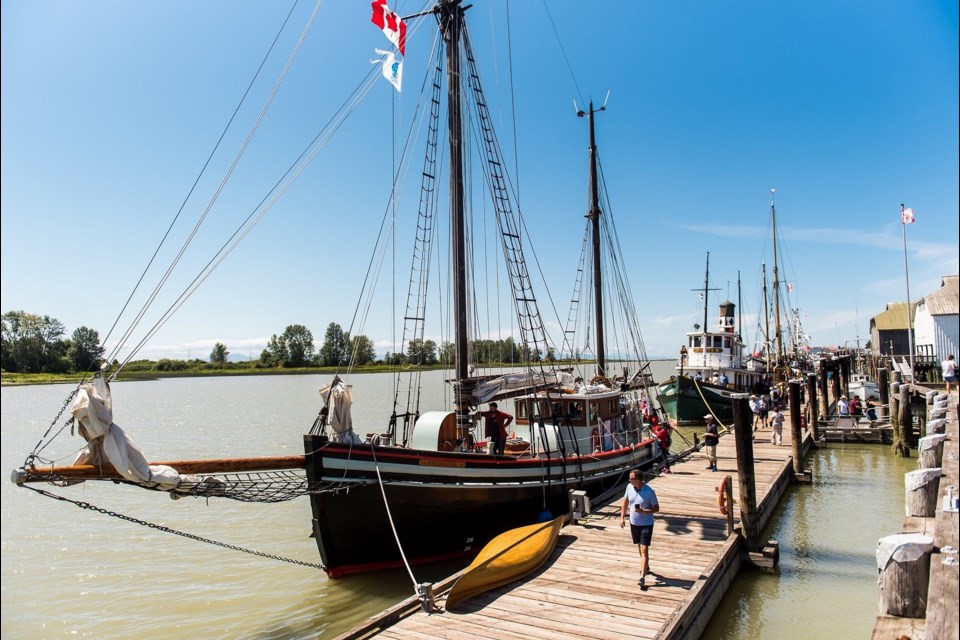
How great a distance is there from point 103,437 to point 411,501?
5.86 metres

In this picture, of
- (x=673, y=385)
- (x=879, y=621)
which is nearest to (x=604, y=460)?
(x=879, y=621)

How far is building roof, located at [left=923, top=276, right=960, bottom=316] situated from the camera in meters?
41.7

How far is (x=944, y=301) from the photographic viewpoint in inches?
1690

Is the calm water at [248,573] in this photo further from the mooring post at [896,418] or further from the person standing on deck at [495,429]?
the person standing on deck at [495,429]

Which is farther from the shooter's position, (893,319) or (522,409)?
(893,319)

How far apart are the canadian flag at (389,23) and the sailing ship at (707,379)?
28.5 m

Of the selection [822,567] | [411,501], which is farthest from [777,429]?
[411,501]

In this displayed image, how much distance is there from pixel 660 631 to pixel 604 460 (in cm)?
860

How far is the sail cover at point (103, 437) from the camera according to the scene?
8.31 meters

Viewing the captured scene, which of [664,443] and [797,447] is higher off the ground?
[664,443]

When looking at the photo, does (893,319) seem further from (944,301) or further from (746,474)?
(746,474)

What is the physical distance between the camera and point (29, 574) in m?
14.5

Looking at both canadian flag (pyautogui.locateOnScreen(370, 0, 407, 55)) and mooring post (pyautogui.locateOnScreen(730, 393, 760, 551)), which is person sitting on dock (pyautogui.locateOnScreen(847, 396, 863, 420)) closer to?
mooring post (pyautogui.locateOnScreen(730, 393, 760, 551))

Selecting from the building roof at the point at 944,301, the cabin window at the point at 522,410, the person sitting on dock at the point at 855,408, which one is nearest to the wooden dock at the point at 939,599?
the cabin window at the point at 522,410
